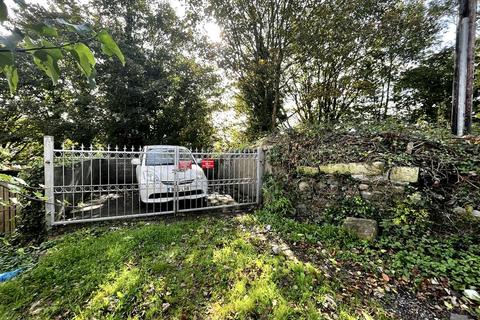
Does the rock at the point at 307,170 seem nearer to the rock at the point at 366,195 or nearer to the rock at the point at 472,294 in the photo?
the rock at the point at 366,195

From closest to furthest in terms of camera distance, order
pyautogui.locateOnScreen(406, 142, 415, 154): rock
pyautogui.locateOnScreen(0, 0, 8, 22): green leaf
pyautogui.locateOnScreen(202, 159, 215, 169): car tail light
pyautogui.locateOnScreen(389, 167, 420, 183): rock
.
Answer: pyautogui.locateOnScreen(0, 0, 8, 22): green leaf, pyautogui.locateOnScreen(389, 167, 420, 183): rock, pyautogui.locateOnScreen(406, 142, 415, 154): rock, pyautogui.locateOnScreen(202, 159, 215, 169): car tail light

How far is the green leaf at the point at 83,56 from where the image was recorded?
81cm

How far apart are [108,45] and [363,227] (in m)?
3.90

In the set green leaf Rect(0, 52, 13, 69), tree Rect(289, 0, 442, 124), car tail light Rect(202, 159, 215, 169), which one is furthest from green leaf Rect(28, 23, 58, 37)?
tree Rect(289, 0, 442, 124)

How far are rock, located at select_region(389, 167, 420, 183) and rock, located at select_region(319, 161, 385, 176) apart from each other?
17 centimetres

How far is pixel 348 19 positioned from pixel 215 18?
4766 mm

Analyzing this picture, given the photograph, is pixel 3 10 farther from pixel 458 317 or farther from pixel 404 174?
pixel 404 174

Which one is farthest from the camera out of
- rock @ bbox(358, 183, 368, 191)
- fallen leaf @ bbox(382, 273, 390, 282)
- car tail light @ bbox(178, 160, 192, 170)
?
car tail light @ bbox(178, 160, 192, 170)

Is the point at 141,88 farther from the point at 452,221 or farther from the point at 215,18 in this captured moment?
the point at 452,221

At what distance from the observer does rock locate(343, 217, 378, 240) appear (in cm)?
337

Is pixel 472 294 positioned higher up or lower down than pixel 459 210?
lower down

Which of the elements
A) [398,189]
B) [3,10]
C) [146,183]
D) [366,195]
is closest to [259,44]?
[146,183]

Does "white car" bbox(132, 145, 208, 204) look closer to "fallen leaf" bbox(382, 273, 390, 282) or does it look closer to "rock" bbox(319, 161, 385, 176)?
"rock" bbox(319, 161, 385, 176)

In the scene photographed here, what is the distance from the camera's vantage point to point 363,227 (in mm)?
3449
